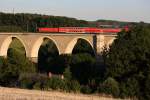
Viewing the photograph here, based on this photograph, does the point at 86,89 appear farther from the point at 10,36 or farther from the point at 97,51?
the point at 10,36

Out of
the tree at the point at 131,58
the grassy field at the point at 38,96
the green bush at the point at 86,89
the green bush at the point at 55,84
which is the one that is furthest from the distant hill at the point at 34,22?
the grassy field at the point at 38,96

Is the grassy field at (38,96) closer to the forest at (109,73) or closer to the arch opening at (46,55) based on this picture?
the forest at (109,73)

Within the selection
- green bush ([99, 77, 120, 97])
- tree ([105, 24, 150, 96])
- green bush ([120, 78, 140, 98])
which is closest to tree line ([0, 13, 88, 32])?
tree ([105, 24, 150, 96])

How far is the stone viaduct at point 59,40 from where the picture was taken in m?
44.4

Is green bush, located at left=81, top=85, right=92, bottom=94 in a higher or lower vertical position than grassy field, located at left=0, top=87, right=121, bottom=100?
lower

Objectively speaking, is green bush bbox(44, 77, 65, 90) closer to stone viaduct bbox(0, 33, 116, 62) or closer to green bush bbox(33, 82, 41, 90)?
green bush bbox(33, 82, 41, 90)

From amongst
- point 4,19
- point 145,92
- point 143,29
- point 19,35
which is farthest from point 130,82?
point 4,19

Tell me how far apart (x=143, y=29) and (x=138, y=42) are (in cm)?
198

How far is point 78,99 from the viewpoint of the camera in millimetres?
18062

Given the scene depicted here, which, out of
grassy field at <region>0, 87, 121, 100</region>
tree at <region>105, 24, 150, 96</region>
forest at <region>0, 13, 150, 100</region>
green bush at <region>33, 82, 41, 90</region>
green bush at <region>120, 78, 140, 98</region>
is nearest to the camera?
grassy field at <region>0, 87, 121, 100</region>

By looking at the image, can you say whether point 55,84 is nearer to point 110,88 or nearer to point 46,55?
point 110,88

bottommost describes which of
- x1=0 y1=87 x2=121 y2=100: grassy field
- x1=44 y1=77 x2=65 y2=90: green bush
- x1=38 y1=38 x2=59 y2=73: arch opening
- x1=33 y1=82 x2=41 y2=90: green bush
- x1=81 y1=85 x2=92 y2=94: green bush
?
x1=38 y1=38 x2=59 y2=73: arch opening

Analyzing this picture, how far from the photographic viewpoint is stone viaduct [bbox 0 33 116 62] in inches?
1748

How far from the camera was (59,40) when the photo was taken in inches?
1871
